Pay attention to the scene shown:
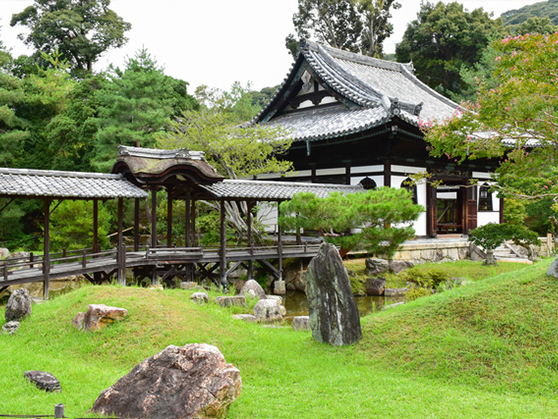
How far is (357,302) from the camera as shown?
1574cm

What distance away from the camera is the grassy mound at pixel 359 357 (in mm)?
5773

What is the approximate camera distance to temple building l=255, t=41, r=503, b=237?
1892cm

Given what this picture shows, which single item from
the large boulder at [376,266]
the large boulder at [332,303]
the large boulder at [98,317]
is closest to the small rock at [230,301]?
the large boulder at [98,317]

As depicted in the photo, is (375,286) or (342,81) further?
(342,81)

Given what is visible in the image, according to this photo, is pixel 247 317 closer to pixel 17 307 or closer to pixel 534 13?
pixel 17 307

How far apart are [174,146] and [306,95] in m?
7.87

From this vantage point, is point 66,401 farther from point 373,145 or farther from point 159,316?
point 373,145

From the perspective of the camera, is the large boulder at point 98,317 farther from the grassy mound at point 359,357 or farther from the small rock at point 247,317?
the small rock at point 247,317

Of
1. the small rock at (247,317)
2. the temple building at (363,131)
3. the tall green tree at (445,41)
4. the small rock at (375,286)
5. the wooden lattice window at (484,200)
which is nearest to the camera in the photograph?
the small rock at (247,317)

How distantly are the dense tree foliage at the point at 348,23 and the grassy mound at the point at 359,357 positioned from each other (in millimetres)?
37360

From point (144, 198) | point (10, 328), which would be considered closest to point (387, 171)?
point (144, 198)

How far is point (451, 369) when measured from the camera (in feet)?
21.6

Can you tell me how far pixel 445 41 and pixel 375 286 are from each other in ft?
110

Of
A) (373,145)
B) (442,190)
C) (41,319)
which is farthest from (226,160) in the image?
(442,190)
